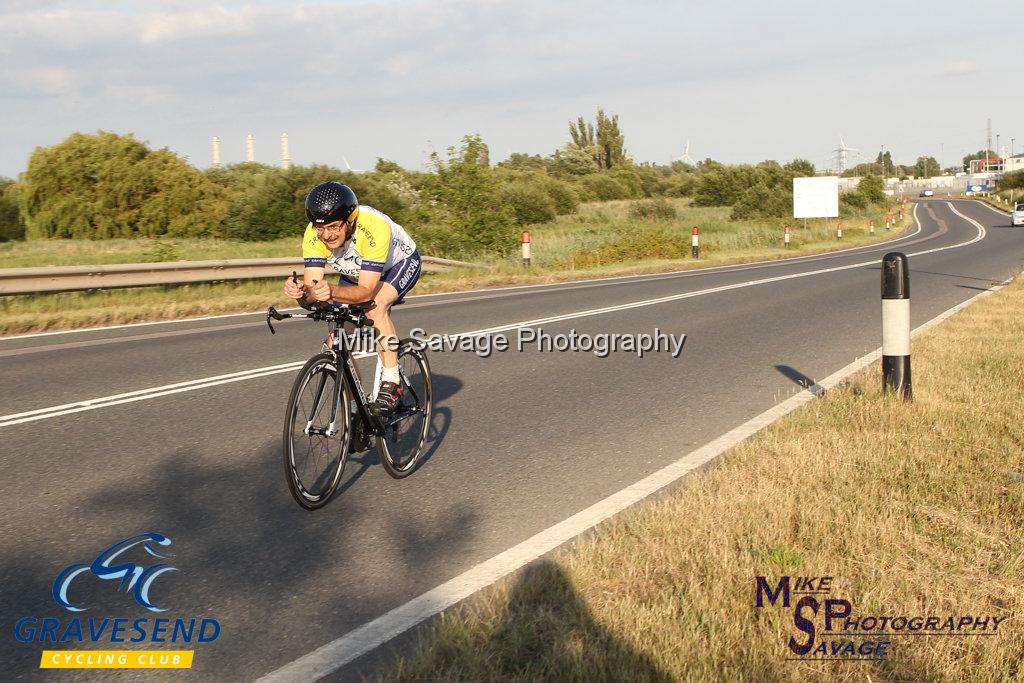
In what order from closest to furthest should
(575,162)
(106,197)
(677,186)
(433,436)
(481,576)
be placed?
(481,576) → (433,436) → (106,197) → (677,186) → (575,162)

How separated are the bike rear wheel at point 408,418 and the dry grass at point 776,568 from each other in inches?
58.7

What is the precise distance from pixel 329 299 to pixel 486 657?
2.20 metres

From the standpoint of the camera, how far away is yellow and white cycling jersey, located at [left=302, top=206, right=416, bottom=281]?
4.79 m

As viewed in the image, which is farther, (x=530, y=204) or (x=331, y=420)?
(x=530, y=204)

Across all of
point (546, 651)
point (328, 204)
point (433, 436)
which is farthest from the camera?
point (433, 436)

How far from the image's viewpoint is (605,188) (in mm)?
107312

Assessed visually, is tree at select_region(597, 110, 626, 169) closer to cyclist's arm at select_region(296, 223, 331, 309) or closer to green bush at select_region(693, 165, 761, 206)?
green bush at select_region(693, 165, 761, 206)

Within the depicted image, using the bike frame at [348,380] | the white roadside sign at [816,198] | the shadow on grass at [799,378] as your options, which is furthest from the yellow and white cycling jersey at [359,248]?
the white roadside sign at [816,198]

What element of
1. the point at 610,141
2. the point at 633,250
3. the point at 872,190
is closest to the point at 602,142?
the point at 610,141

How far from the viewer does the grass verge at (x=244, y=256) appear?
43.9ft

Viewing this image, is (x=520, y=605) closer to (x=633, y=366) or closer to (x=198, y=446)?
(x=198, y=446)

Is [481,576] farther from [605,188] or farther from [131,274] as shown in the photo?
[605,188]

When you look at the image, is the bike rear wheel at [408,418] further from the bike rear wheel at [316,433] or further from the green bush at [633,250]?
the green bush at [633,250]

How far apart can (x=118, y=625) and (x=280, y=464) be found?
7.11 feet
